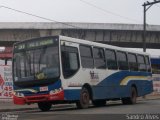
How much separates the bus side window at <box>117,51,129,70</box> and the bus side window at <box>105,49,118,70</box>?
0.59 metres

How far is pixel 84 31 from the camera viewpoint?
184ft

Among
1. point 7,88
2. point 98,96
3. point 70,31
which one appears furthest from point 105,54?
point 70,31

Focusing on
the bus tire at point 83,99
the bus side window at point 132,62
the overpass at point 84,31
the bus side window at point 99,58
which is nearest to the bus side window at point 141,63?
the bus side window at point 132,62

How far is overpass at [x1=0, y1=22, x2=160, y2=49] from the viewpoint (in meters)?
55.3

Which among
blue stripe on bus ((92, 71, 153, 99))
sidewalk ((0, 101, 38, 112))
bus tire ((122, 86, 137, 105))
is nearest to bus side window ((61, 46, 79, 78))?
blue stripe on bus ((92, 71, 153, 99))

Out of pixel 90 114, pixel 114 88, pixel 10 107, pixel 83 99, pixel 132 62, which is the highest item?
pixel 132 62

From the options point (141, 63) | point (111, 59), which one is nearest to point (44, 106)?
point (111, 59)

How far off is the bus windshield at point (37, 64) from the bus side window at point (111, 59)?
4720 millimetres

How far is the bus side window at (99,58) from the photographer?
21.8 m

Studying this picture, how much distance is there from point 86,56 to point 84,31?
1388 inches

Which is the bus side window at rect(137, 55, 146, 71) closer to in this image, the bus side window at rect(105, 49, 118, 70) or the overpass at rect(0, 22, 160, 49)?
the bus side window at rect(105, 49, 118, 70)

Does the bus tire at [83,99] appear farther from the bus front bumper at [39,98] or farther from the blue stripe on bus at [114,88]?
the bus front bumper at [39,98]

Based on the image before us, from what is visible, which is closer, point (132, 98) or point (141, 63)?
point (132, 98)

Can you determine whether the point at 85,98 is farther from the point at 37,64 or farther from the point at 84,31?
the point at 84,31
